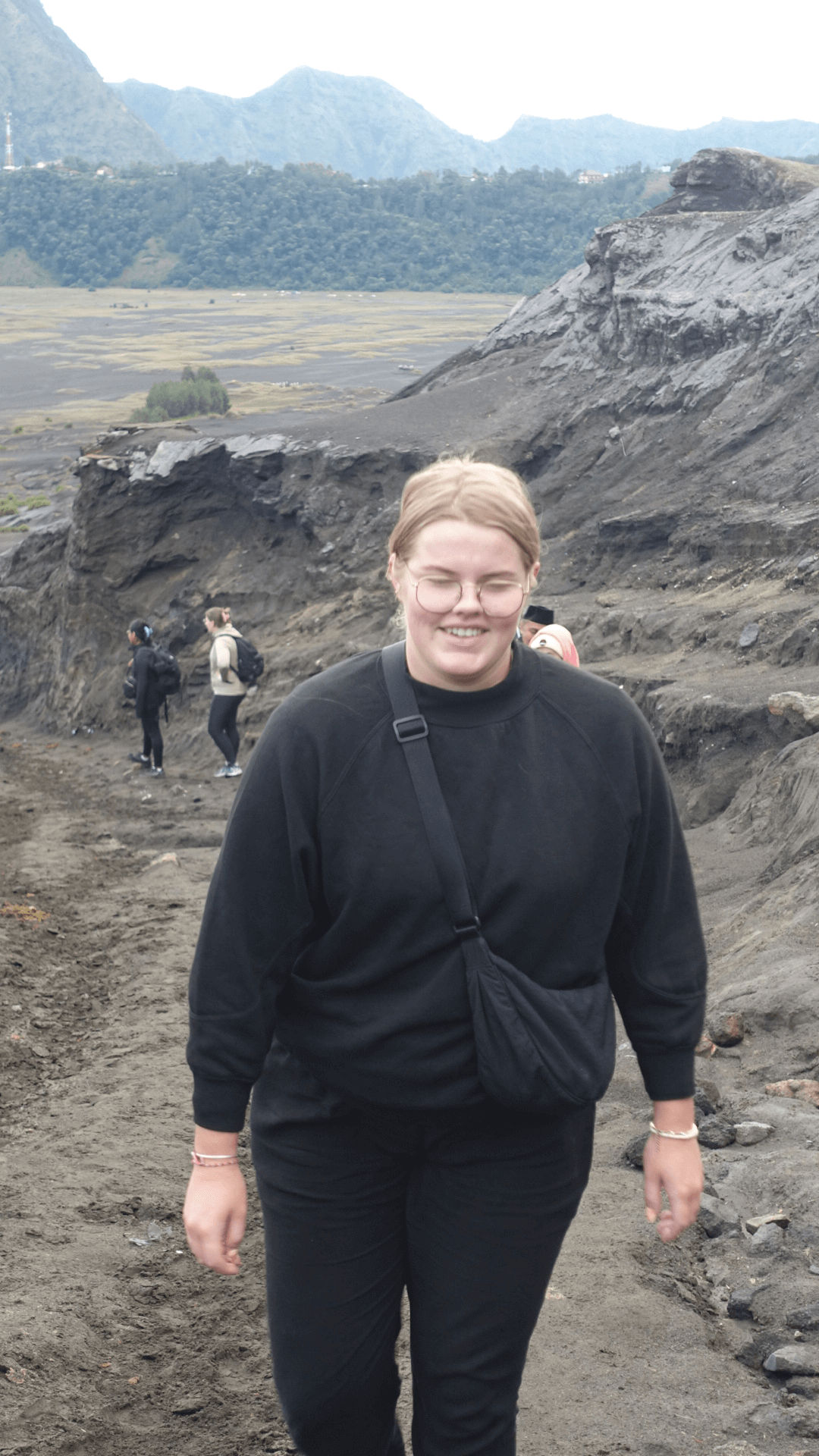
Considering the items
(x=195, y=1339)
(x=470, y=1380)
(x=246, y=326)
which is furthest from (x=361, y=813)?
(x=246, y=326)

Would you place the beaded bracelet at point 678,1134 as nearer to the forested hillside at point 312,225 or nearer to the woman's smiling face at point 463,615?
the woman's smiling face at point 463,615

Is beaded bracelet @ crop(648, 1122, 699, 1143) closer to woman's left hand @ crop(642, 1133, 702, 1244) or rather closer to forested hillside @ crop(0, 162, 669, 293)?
woman's left hand @ crop(642, 1133, 702, 1244)

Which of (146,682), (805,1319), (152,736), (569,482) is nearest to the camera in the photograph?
(805,1319)

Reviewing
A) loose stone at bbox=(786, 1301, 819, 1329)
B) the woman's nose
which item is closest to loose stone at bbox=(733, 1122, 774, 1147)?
loose stone at bbox=(786, 1301, 819, 1329)

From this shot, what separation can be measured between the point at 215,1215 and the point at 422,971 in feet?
1.76

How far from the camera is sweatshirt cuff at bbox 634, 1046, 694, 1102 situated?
86.5 inches

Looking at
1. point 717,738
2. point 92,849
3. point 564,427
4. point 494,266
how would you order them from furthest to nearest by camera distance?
point 494,266 → point 564,427 → point 92,849 → point 717,738

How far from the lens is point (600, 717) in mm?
2109

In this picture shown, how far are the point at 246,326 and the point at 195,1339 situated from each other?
112829 mm

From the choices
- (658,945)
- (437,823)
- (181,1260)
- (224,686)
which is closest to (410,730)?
(437,823)

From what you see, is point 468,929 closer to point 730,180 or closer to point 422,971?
point 422,971

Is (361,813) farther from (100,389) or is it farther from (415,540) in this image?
(100,389)

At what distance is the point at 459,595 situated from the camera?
6.65 ft

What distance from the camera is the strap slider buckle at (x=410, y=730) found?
201 cm
